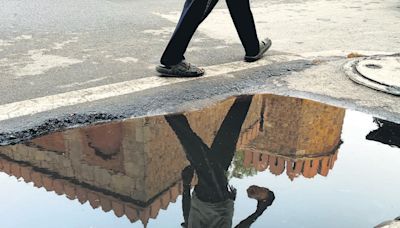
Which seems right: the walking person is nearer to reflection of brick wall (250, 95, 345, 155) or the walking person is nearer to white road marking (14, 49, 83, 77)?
reflection of brick wall (250, 95, 345, 155)

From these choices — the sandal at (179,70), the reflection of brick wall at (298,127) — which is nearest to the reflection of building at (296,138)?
the reflection of brick wall at (298,127)

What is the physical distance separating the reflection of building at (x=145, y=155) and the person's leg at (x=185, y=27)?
792 millimetres

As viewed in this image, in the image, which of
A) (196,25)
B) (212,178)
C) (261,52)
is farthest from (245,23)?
(212,178)

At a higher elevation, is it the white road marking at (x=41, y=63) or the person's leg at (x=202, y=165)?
the white road marking at (x=41, y=63)

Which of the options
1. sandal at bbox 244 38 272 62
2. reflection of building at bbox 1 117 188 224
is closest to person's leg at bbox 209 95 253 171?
reflection of building at bbox 1 117 188 224

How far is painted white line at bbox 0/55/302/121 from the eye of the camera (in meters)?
3.21

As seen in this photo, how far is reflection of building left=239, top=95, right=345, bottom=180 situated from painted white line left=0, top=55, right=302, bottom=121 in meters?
0.80

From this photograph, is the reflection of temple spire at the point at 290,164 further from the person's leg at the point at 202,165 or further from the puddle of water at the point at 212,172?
the person's leg at the point at 202,165

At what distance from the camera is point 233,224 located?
2.14 metres

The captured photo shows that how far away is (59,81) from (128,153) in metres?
1.35

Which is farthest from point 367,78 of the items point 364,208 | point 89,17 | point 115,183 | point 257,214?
point 89,17

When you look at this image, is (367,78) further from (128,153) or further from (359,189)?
(128,153)

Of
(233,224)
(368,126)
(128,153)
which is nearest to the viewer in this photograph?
(233,224)

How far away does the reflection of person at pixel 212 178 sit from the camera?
7.16 ft
